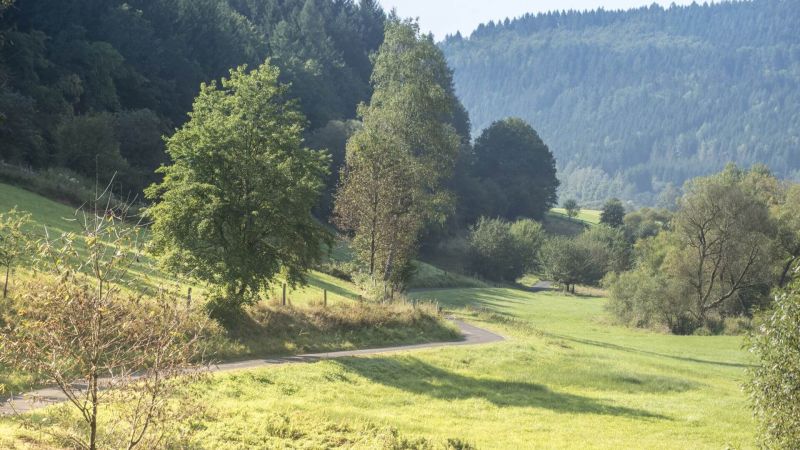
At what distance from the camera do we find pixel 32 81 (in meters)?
74.5

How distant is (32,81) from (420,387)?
65078 millimetres

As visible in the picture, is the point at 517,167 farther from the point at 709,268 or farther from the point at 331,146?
the point at 709,268

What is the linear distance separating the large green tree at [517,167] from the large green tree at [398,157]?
286 ft

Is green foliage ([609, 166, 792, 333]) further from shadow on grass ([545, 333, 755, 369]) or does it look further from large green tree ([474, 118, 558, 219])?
large green tree ([474, 118, 558, 219])

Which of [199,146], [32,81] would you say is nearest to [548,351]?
[199,146]

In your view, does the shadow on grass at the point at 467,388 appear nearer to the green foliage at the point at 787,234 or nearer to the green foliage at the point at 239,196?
the green foliage at the point at 239,196

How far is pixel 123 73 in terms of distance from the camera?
8762cm

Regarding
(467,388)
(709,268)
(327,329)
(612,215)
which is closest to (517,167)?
(612,215)

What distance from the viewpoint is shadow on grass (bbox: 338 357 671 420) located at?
92.6 ft

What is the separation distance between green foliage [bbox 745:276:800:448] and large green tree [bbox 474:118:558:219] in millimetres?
130024

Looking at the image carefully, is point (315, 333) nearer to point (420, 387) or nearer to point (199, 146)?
point (420, 387)

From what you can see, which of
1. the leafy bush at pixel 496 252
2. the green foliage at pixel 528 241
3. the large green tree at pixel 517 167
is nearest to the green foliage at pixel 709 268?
the leafy bush at pixel 496 252

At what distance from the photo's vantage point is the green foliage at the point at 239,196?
30.2m

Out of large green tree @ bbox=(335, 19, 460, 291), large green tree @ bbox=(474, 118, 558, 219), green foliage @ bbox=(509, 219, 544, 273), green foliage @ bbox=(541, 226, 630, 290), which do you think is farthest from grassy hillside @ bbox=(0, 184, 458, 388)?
large green tree @ bbox=(474, 118, 558, 219)
